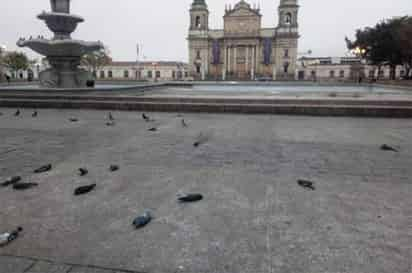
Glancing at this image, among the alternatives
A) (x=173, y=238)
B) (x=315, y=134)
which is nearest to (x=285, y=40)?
(x=315, y=134)

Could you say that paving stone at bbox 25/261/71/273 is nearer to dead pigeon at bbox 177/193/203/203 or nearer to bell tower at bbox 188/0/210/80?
dead pigeon at bbox 177/193/203/203

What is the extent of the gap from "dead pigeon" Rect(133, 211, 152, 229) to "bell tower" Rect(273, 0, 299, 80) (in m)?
55.7

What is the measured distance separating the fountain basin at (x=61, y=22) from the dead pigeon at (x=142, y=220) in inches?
539

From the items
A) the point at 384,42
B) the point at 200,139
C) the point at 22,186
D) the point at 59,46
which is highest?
the point at 384,42

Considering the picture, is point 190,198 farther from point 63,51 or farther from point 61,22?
point 61,22

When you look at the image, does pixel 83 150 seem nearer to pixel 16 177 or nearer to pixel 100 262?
pixel 16 177

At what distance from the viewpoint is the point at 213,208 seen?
1.99 m

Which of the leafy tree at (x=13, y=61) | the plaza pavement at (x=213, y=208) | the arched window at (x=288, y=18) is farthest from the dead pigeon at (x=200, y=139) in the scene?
the arched window at (x=288, y=18)

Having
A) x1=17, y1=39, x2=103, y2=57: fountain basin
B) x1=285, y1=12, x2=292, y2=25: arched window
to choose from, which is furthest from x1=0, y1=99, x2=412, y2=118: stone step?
x1=285, y1=12, x2=292, y2=25: arched window

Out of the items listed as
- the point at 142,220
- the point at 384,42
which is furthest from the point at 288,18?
the point at 142,220

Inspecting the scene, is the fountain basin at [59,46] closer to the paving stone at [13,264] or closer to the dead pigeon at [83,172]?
the dead pigeon at [83,172]

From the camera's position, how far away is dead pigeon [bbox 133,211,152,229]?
174 centimetres

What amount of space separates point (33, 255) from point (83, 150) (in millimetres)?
2347

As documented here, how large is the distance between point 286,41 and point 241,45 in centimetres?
972
